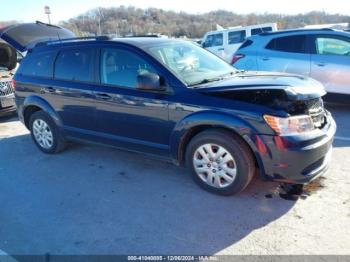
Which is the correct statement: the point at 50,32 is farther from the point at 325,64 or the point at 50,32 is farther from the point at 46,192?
the point at 325,64

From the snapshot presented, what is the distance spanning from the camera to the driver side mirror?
12.4 ft

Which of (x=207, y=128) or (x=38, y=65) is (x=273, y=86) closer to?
(x=207, y=128)

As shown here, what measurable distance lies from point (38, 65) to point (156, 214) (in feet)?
10.7

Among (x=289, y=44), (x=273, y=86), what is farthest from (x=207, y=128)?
(x=289, y=44)

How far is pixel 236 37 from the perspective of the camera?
16.2 m

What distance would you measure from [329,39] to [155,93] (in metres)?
4.63

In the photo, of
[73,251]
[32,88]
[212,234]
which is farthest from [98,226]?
[32,88]

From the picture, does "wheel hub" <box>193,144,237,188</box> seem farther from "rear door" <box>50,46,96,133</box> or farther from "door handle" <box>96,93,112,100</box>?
"rear door" <box>50,46,96,133</box>

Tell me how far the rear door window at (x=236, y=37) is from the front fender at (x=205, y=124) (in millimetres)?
13282

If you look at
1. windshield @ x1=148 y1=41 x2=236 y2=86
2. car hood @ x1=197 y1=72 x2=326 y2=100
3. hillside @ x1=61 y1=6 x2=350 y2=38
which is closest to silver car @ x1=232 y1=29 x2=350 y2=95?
windshield @ x1=148 y1=41 x2=236 y2=86

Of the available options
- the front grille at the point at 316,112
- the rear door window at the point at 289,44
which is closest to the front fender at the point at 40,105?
the front grille at the point at 316,112

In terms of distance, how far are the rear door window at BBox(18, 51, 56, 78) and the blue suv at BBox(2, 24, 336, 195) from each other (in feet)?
0.05

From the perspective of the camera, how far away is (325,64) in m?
6.82

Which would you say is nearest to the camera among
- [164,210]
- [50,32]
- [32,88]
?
[164,210]
